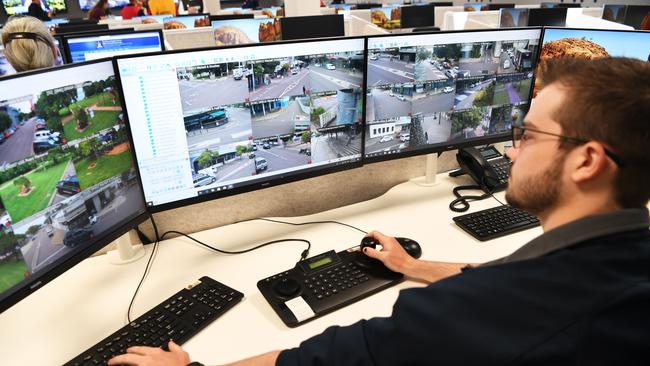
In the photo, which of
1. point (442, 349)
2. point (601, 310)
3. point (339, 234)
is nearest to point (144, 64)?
point (339, 234)

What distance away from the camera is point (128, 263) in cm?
117

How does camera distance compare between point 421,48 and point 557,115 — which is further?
point 421,48

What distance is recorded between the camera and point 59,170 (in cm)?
84

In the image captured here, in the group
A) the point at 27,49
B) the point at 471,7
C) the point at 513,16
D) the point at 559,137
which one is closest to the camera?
the point at 559,137

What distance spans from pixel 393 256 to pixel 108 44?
2.89 meters

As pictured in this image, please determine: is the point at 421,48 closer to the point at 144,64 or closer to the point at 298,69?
the point at 298,69

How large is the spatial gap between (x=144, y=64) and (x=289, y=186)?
1.89ft

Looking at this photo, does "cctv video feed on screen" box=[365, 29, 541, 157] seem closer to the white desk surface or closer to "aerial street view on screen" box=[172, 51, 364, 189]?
"aerial street view on screen" box=[172, 51, 364, 189]

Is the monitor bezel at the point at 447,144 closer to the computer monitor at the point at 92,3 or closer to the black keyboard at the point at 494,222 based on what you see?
the black keyboard at the point at 494,222

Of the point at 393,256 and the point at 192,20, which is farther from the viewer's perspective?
the point at 192,20

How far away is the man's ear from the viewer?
66 cm

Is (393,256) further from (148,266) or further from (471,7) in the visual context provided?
(471,7)

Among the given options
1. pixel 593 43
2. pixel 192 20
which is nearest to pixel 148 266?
pixel 593 43

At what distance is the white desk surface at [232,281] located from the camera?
2.93 feet
